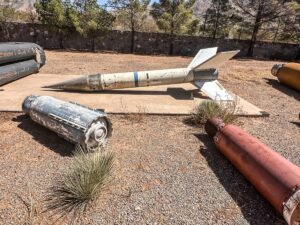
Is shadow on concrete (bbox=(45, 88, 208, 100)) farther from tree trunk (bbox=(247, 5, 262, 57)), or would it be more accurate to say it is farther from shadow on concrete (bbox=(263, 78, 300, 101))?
tree trunk (bbox=(247, 5, 262, 57))

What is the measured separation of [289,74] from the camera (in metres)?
10.3

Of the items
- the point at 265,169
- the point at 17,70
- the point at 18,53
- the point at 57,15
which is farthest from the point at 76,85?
the point at 57,15

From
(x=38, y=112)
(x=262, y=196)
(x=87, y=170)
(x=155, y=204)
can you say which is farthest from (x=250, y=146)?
(x=38, y=112)

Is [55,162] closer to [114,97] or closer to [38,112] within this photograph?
[38,112]

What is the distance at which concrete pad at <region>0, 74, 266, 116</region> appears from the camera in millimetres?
6875

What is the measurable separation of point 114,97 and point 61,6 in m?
13.7

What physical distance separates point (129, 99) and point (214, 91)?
2464mm

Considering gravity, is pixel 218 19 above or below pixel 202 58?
above

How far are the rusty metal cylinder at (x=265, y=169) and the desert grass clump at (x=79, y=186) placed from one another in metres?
2.04

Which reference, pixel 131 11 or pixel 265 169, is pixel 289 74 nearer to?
pixel 265 169

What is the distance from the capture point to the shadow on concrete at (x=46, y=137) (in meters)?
4.84

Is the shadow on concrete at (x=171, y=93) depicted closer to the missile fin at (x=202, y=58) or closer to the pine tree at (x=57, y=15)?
the missile fin at (x=202, y=58)

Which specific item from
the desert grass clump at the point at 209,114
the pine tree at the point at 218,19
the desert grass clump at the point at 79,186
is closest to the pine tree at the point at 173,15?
the pine tree at the point at 218,19

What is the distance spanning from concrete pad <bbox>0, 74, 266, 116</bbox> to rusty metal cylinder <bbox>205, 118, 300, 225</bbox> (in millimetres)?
2339
